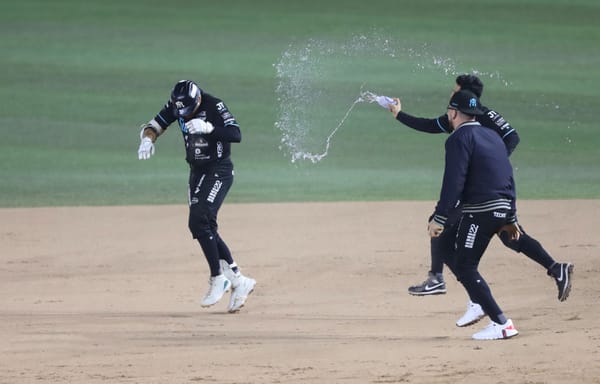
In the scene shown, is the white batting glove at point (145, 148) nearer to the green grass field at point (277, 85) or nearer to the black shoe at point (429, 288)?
the black shoe at point (429, 288)

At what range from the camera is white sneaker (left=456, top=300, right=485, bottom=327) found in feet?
32.0

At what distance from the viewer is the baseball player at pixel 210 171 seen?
11.0 meters

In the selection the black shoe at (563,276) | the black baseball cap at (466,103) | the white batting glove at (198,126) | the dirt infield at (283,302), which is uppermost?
the black baseball cap at (466,103)

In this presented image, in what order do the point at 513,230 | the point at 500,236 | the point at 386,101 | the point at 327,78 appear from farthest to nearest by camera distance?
the point at 327,78, the point at 386,101, the point at 500,236, the point at 513,230

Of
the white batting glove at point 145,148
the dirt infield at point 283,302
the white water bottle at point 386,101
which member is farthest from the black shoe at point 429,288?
the white batting glove at point 145,148

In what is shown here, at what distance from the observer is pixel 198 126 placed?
10.8m

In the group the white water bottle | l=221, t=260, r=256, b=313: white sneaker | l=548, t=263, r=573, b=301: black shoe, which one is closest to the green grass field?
l=221, t=260, r=256, b=313: white sneaker

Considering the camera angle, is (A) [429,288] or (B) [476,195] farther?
(A) [429,288]

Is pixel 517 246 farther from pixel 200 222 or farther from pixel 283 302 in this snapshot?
pixel 200 222

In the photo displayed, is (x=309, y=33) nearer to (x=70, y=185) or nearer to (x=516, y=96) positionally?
(x=516, y=96)

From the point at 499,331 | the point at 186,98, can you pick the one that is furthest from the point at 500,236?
the point at 186,98

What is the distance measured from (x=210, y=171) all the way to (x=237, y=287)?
1.03 m

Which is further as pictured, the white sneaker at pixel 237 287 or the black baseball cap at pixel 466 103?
the white sneaker at pixel 237 287

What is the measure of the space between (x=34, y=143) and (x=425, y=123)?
12.5m
